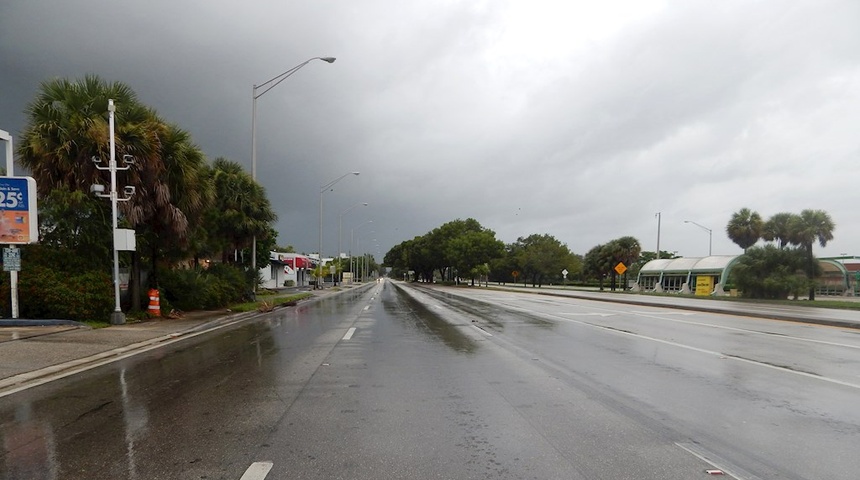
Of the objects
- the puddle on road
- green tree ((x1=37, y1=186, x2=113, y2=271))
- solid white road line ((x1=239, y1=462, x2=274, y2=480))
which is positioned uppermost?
green tree ((x1=37, y1=186, x2=113, y2=271))

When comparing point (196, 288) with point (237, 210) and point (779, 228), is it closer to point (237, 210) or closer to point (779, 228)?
point (237, 210)

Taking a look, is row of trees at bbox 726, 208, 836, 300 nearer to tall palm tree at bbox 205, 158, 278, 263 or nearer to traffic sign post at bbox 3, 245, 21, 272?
tall palm tree at bbox 205, 158, 278, 263

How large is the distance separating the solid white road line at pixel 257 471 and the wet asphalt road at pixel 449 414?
42 mm

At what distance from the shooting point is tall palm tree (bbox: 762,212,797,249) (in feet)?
142

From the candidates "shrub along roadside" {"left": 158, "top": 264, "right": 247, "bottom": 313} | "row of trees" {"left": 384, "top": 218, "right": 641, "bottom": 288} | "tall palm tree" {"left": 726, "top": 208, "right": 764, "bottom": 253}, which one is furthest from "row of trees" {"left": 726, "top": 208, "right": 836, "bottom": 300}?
"shrub along roadside" {"left": 158, "top": 264, "right": 247, "bottom": 313}

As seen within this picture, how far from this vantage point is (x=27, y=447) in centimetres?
537

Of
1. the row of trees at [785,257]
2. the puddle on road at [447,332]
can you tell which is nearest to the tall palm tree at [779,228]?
the row of trees at [785,257]

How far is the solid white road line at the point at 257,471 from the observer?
14.9 feet

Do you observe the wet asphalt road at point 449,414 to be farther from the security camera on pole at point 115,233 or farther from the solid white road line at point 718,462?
the security camera on pole at point 115,233

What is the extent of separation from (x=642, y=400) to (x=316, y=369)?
5.21 m

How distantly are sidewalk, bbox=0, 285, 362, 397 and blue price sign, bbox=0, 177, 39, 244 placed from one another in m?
2.34

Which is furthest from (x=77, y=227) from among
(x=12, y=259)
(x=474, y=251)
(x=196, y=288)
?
(x=474, y=251)

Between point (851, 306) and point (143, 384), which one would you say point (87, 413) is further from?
point (851, 306)

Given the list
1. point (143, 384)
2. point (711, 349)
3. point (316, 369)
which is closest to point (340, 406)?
point (316, 369)
